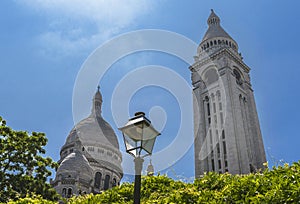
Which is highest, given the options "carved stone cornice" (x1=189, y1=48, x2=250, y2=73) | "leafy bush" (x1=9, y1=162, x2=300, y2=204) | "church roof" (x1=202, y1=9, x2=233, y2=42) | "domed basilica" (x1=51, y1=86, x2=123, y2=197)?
"church roof" (x1=202, y1=9, x2=233, y2=42)

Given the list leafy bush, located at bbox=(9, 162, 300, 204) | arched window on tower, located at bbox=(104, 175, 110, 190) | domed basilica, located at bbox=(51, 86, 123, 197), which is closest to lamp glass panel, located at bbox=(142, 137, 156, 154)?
leafy bush, located at bbox=(9, 162, 300, 204)

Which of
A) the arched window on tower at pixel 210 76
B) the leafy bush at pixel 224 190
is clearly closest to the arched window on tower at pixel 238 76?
the arched window on tower at pixel 210 76

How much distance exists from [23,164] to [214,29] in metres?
46.3

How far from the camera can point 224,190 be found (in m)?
8.39

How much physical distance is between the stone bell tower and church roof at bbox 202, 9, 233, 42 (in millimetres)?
274

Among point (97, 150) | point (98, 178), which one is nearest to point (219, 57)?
point (97, 150)

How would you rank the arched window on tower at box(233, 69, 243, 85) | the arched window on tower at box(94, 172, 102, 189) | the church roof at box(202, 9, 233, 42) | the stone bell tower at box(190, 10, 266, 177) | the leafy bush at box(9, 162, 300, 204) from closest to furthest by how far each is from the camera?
the leafy bush at box(9, 162, 300, 204) → the stone bell tower at box(190, 10, 266, 177) → the arched window on tower at box(233, 69, 243, 85) → the church roof at box(202, 9, 233, 42) → the arched window on tower at box(94, 172, 102, 189)

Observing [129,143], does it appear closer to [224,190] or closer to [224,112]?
[224,190]

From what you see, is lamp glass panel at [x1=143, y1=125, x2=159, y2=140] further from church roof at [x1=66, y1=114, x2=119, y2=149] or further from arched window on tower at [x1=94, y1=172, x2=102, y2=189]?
church roof at [x1=66, y1=114, x2=119, y2=149]

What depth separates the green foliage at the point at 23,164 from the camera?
861 inches

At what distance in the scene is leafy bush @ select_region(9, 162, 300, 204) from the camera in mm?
7105

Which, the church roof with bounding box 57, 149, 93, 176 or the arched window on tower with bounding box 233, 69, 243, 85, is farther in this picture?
the arched window on tower with bounding box 233, 69, 243, 85

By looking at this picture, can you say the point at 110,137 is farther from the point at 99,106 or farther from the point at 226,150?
the point at 226,150

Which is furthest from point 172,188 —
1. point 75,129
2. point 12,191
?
point 75,129
